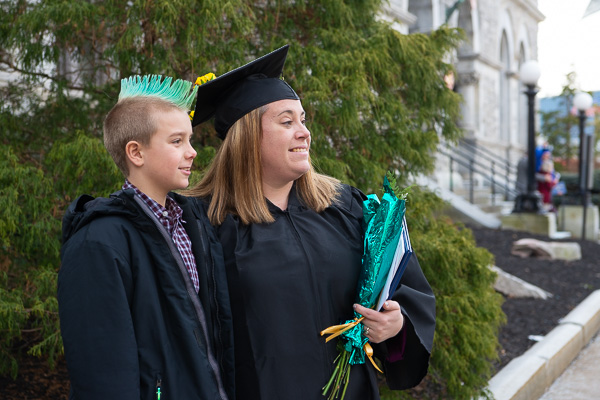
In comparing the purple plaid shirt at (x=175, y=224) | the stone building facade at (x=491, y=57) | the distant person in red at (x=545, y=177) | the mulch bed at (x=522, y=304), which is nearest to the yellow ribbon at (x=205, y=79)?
the purple plaid shirt at (x=175, y=224)

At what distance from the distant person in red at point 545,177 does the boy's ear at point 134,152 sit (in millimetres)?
14648

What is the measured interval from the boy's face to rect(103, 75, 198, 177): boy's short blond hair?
0.07 ft

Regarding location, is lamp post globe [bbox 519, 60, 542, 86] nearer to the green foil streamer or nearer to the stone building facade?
the stone building facade

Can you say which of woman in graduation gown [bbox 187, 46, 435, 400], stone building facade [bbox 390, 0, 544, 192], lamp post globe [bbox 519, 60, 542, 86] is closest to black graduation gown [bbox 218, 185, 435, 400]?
woman in graduation gown [bbox 187, 46, 435, 400]

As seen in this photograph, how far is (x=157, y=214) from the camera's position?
188cm

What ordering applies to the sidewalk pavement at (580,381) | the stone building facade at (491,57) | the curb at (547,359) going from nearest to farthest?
1. the curb at (547,359)
2. the sidewalk pavement at (580,381)
3. the stone building facade at (491,57)

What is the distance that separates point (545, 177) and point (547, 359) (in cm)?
1073

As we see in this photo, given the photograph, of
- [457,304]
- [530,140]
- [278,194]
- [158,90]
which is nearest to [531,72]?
[530,140]

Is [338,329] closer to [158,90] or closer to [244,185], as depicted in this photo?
[244,185]

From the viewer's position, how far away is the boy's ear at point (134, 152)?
6.05ft

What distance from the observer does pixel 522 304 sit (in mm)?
7793

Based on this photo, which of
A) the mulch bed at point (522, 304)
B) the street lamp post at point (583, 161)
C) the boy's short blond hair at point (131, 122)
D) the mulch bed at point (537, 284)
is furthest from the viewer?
the street lamp post at point (583, 161)

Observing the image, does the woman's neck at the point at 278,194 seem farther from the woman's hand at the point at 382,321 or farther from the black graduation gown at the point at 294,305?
the woman's hand at the point at 382,321

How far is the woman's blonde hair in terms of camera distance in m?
2.30
